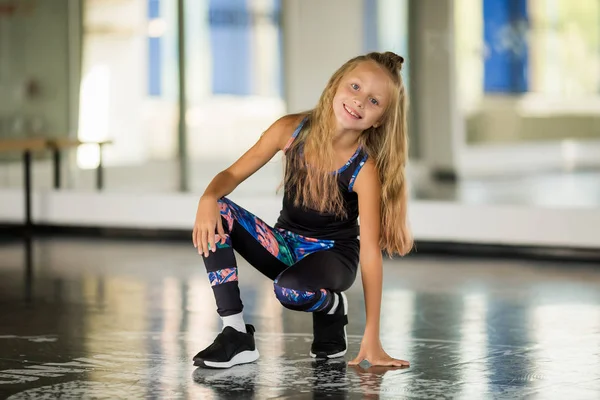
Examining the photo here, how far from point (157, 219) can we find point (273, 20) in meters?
1.43

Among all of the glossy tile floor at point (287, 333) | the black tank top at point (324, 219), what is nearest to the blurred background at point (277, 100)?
the glossy tile floor at point (287, 333)

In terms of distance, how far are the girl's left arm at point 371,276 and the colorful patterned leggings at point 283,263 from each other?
0.13 metres

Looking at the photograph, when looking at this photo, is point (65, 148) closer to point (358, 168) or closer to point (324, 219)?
point (324, 219)

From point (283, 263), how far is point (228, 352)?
351mm

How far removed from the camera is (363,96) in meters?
3.26

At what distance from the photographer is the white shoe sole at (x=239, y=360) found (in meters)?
3.22

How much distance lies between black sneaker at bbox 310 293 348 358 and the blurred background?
8.98ft

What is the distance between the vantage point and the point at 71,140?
24.5 ft

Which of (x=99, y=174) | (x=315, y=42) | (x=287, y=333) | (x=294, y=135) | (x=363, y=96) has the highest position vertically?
(x=315, y=42)

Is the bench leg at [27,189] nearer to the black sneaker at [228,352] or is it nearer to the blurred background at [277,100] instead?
the blurred background at [277,100]

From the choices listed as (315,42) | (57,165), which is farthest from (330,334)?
(57,165)

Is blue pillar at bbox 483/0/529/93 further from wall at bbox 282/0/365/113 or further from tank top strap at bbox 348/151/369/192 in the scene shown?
tank top strap at bbox 348/151/369/192

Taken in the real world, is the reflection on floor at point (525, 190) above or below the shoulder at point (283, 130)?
below

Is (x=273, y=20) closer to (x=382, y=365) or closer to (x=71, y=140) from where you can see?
(x=71, y=140)
